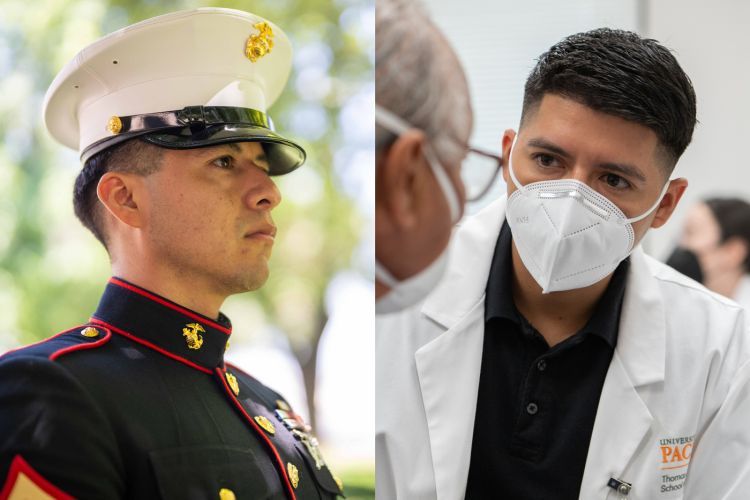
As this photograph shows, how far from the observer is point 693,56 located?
397 cm

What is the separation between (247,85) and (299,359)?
458 centimetres

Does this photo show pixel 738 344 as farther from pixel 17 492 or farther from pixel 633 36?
pixel 17 492

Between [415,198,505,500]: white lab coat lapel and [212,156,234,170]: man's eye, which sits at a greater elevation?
[212,156,234,170]: man's eye

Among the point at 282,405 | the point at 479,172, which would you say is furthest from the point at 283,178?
the point at 479,172

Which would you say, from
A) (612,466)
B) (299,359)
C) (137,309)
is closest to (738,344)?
(612,466)

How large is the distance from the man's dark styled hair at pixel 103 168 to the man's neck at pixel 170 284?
99 millimetres

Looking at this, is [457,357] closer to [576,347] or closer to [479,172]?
[576,347]

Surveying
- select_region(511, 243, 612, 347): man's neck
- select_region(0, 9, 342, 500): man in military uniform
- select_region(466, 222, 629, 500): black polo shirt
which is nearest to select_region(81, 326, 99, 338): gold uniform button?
select_region(0, 9, 342, 500): man in military uniform

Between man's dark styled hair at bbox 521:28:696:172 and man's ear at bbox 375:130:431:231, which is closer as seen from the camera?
man's ear at bbox 375:130:431:231

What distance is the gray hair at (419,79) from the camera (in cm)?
101

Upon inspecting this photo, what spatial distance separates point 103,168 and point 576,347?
0.90 m

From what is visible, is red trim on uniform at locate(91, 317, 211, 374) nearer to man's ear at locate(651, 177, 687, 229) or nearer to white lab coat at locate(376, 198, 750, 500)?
white lab coat at locate(376, 198, 750, 500)

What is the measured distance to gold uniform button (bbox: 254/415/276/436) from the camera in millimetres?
1493

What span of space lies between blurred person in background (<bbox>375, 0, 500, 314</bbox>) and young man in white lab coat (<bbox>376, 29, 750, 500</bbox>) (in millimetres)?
527
